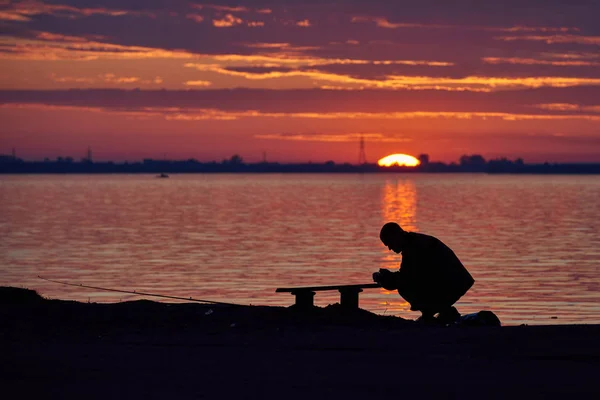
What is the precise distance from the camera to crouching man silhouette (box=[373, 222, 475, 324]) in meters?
13.8

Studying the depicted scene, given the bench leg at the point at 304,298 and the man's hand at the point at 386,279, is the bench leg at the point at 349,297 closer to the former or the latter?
the bench leg at the point at 304,298

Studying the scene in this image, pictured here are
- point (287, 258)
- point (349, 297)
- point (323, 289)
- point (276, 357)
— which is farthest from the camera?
point (287, 258)

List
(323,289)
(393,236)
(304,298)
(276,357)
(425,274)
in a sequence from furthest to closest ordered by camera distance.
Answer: (323,289)
(304,298)
(425,274)
(393,236)
(276,357)

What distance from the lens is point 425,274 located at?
14008mm

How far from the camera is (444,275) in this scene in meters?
14.0

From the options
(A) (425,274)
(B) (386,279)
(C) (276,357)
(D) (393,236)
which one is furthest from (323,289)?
(C) (276,357)

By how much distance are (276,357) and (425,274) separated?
3667 millimetres

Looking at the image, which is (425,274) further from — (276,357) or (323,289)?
(276,357)

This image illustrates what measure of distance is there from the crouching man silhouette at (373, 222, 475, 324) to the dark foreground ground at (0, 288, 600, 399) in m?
0.45

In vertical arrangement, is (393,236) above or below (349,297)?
above

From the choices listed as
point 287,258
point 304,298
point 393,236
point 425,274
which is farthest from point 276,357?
point 287,258

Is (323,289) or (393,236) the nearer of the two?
(393,236)

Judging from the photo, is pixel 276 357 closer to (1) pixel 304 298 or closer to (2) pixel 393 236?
(2) pixel 393 236

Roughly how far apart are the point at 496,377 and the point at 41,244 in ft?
132
